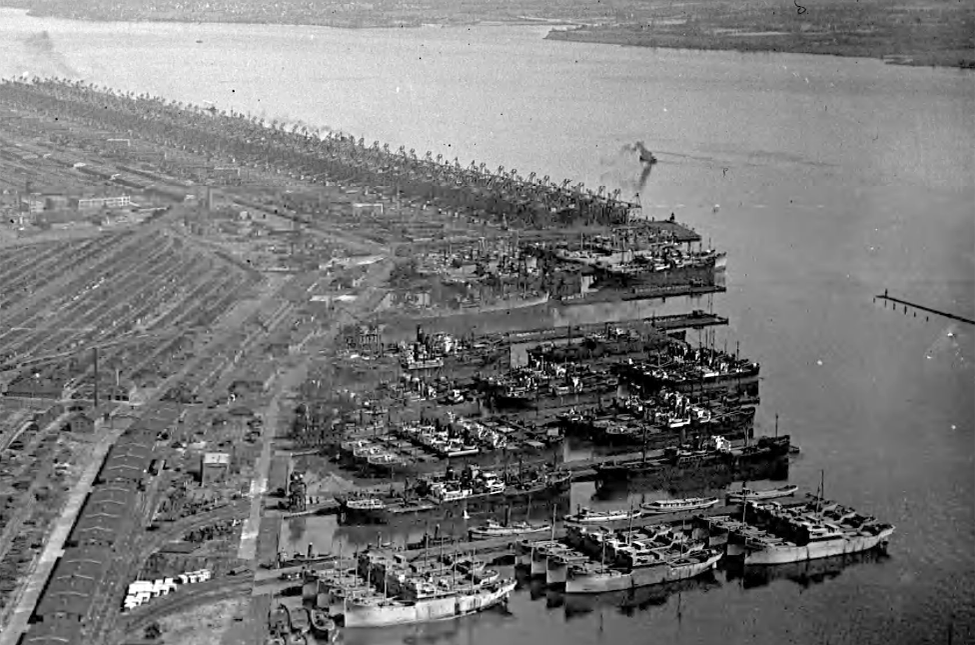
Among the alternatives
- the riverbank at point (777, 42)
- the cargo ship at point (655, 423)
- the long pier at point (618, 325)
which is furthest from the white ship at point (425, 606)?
the riverbank at point (777, 42)

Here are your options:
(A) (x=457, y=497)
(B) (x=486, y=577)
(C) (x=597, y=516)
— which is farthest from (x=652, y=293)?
(B) (x=486, y=577)

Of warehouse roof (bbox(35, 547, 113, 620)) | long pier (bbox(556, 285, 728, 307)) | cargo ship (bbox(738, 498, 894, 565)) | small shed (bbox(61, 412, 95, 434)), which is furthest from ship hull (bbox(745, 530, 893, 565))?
long pier (bbox(556, 285, 728, 307))

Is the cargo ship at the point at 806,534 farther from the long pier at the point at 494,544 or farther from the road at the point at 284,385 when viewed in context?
the road at the point at 284,385

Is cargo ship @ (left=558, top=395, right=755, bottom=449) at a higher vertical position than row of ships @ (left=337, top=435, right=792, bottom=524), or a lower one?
higher

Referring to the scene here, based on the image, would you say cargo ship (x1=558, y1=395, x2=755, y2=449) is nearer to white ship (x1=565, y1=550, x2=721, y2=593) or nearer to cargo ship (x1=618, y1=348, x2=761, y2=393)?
cargo ship (x1=618, y1=348, x2=761, y2=393)

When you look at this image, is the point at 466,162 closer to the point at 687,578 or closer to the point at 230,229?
the point at 230,229

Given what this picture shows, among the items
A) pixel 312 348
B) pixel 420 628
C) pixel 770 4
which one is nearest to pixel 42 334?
pixel 312 348
